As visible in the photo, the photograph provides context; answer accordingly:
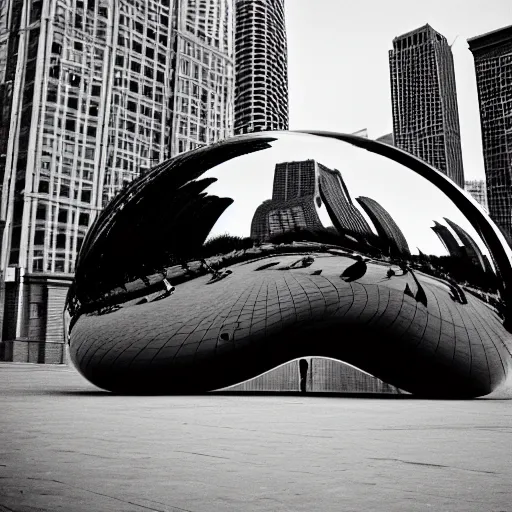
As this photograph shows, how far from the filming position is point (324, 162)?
6.73 m

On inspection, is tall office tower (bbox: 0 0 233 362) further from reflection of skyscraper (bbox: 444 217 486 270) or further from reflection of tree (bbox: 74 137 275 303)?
reflection of skyscraper (bbox: 444 217 486 270)

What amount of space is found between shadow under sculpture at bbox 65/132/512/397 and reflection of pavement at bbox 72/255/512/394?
0.01 meters

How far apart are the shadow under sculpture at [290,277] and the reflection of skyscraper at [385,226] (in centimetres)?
1

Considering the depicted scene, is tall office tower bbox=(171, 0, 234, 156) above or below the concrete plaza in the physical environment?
above

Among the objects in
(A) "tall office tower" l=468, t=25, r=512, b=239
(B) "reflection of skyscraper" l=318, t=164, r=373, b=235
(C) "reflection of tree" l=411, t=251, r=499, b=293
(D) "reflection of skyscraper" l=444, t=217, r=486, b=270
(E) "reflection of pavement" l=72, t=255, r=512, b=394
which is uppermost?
(A) "tall office tower" l=468, t=25, r=512, b=239

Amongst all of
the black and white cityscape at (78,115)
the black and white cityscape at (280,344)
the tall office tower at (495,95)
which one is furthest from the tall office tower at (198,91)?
the tall office tower at (495,95)

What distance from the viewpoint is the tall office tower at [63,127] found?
131 feet

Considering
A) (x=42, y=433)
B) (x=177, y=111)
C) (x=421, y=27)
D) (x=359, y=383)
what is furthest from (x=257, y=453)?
(x=421, y=27)

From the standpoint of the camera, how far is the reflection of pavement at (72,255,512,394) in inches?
246

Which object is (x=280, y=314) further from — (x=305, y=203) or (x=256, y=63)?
(x=256, y=63)

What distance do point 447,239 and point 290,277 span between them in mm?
1614

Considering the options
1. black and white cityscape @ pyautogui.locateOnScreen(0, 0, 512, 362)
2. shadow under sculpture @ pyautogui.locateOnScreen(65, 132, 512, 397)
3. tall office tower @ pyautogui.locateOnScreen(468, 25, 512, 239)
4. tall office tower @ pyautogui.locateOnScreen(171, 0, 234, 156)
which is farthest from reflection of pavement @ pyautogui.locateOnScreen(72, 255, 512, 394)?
tall office tower @ pyautogui.locateOnScreen(468, 25, 512, 239)

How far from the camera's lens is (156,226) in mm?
6398

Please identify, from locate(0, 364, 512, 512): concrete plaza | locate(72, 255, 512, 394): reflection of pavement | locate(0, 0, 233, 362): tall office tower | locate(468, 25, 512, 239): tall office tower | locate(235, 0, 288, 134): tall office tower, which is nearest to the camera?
locate(0, 364, 512, 512): concrete plaza
